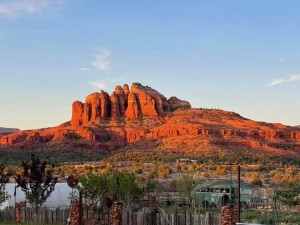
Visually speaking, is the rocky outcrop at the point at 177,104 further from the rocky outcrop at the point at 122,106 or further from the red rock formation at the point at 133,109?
the red rock formation at the point at 133,109

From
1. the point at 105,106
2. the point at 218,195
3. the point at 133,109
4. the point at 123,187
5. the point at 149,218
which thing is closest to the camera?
the point at 149,218

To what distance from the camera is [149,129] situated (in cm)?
10838

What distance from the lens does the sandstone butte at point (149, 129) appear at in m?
97.9

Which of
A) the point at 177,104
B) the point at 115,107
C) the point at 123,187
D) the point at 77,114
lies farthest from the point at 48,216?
the point at 177,104

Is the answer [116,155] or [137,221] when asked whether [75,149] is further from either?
[137,221]

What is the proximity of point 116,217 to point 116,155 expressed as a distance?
233ft

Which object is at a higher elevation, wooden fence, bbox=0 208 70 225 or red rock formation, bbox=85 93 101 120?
red rock formation, bbox=85 93 101 120

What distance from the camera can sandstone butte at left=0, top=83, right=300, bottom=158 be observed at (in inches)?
3856

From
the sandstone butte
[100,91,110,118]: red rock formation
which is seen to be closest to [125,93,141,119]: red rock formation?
the sandstone butte

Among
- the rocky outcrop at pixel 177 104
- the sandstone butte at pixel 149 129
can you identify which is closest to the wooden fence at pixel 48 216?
the sandstone butte at pixel 149 129

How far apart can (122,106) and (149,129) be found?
15.6 m

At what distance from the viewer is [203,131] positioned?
9919 centimetres

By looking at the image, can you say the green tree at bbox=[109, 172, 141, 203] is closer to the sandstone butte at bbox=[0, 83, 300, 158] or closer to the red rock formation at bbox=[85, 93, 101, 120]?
the sandstone butte at bbox=[0, 83, 300, 158]

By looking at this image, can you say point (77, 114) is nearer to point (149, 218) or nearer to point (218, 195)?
point (218, 195)
